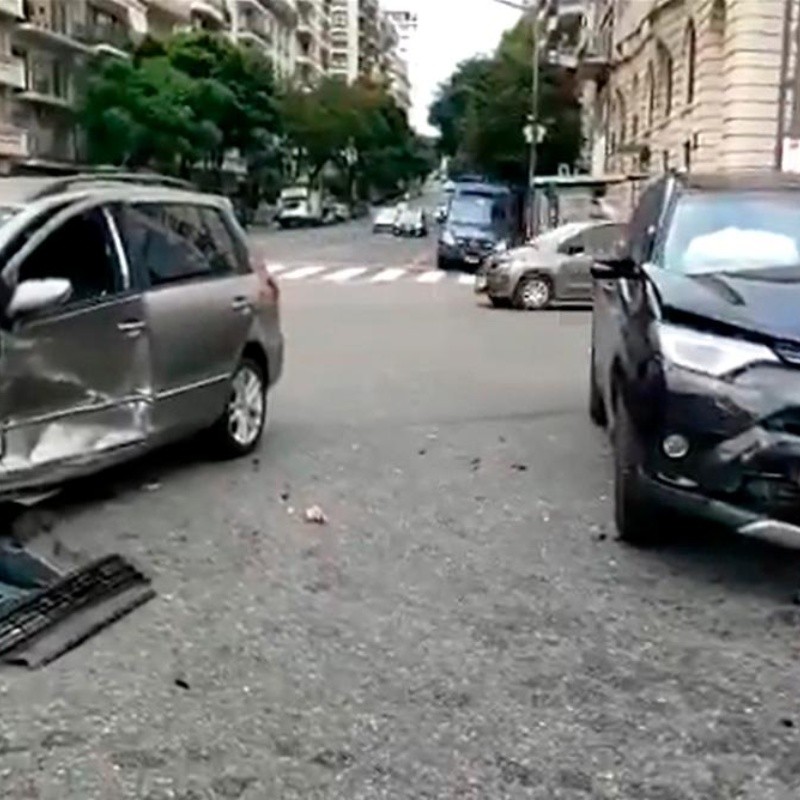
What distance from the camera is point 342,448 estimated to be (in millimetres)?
9195

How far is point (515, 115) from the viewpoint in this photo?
183ft

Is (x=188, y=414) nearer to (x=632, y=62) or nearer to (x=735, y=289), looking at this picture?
(x=735, y=289)

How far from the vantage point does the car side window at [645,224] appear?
711cm

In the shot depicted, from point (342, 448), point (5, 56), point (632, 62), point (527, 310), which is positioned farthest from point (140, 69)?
point (342, 448)

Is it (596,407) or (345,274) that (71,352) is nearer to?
(596,407)

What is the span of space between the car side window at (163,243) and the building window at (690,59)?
25.2m

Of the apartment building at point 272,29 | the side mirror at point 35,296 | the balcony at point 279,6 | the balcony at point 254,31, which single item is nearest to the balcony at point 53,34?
the apartment building at point 272,29

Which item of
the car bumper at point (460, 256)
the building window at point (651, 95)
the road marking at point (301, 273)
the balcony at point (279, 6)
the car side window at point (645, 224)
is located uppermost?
the balcony at point (279, 6)

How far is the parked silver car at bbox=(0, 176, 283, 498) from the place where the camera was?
645cm

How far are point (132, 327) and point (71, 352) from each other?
21.9 inches

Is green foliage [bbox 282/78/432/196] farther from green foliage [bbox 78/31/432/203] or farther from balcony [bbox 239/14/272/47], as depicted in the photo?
balcony [bbox 239/14/272/47]

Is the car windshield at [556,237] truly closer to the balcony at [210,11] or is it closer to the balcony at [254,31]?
the balcony at [210,11]

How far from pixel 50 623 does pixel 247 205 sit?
75.9 meters

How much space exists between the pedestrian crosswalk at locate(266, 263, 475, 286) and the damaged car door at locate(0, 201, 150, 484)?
2182 cm
